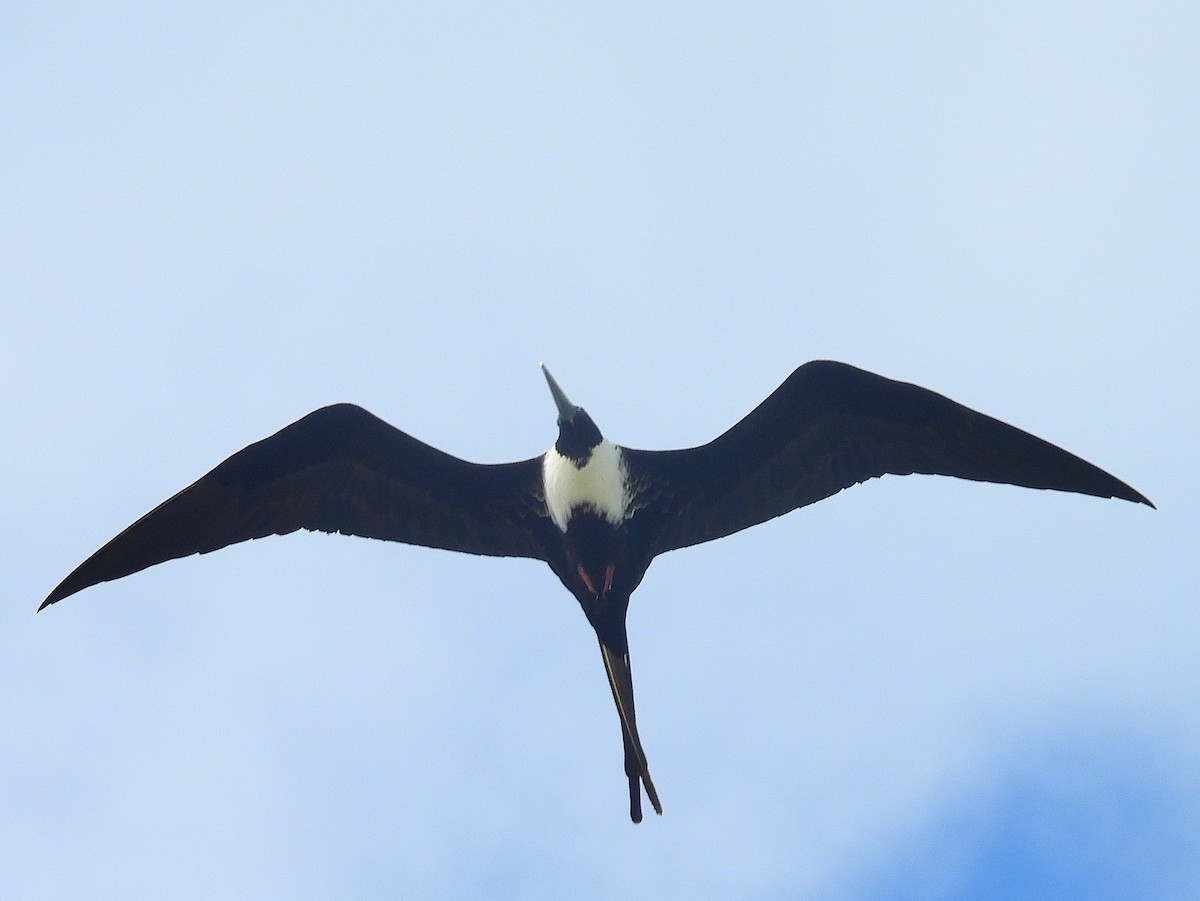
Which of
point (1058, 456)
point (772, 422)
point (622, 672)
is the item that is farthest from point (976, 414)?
point (622, 672)

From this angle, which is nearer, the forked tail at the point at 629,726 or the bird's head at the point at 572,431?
the forked tail at the point at 629,726

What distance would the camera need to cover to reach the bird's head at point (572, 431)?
664cm

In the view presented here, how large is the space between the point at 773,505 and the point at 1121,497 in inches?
60.2

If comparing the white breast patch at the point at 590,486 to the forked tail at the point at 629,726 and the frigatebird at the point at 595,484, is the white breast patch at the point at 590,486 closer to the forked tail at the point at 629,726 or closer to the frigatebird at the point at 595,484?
the frigatebird at the point at 595,484

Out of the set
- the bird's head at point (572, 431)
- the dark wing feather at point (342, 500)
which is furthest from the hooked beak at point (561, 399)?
the dark wing feather at point (342, 500)

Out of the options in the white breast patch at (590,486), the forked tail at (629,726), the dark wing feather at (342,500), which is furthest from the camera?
the white breast patch at (590,486)

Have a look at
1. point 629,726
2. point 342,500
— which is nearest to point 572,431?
point 342,500

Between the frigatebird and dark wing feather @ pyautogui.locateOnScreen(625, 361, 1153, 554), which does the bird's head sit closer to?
the frigatebird

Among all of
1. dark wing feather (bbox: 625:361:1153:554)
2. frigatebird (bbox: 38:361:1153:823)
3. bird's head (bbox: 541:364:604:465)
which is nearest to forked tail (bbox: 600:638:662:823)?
frigatebird (bbox: 38:361:1153:823)

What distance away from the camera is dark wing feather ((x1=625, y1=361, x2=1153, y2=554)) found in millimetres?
6258

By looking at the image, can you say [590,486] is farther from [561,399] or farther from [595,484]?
[561,399]

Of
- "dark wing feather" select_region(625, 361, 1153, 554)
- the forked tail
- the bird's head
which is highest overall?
the bird's head

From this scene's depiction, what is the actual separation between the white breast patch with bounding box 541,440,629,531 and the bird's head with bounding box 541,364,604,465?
1.1 inches

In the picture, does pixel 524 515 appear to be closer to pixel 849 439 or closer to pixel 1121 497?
pixel 849 439
